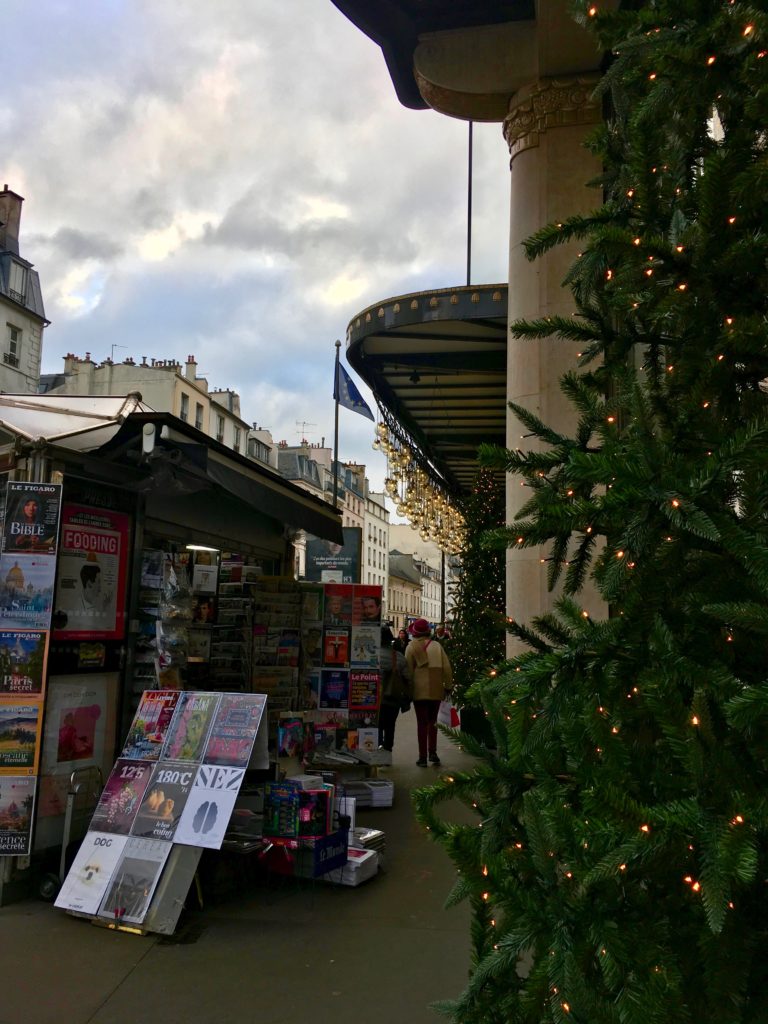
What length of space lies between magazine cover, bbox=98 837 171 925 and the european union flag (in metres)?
11.3

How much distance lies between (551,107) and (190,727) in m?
6.43

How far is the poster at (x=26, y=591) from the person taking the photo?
5.54m

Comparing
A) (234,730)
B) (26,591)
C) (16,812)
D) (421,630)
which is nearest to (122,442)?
(26,591)

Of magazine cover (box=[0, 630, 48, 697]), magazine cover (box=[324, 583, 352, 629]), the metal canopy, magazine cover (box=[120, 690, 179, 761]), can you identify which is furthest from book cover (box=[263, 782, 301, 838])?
magazine cover (box=[324, 583, 352, 629])

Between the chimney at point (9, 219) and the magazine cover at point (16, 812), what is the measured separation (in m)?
45.3

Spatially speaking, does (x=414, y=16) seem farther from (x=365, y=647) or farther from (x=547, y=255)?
(x=365, y=647)

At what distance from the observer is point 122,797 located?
5320mm

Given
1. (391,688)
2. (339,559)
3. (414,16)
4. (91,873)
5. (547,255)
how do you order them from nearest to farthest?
(91,873) < (547,255) < (414,16) < (391,688) < (339,559)

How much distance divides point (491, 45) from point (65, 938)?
8473 millimetres

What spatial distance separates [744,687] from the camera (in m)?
1.88

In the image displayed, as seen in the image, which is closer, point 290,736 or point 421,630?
point 290,736

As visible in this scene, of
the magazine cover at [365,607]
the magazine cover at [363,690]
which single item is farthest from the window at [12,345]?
the magazine cover at [363,690]

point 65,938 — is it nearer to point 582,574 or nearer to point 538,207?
point 582,574

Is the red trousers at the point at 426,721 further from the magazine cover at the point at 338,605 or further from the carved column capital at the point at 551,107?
the carved column capital at the point at 551,107
